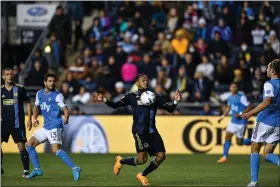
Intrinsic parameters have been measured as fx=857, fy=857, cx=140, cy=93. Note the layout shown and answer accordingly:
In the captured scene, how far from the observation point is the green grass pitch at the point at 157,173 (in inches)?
604

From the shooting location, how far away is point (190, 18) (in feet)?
94.6

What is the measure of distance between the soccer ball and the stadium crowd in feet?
34.9

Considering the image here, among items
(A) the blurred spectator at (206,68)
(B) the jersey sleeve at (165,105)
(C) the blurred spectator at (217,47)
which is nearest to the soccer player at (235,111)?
(A) the blurred spectator at (206,68)

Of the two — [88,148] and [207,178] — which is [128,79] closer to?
[88,148]

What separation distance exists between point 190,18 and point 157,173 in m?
12.0

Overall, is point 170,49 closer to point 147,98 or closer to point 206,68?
point 206,68

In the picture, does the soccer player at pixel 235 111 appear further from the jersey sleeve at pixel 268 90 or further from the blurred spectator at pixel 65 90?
the jersey sleeve at pixel 268 90

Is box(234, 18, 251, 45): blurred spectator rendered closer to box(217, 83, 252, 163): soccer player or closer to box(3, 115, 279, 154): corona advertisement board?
box(3, 115, 279, 154): corona advertisement board

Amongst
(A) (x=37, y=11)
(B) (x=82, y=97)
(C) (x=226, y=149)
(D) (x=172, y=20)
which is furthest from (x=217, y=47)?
(C) (x=226, y=149)

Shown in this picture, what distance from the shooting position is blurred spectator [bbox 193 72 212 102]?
25938 millimetres

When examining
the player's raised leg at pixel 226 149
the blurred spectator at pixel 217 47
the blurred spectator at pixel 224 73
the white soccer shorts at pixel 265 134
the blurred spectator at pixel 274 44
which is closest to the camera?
Result: the white soccer shorts at pixel 265 134

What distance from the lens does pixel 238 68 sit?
26812 millimetres

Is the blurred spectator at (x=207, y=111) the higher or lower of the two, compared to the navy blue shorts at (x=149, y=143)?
lower

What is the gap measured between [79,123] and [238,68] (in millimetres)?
5551
